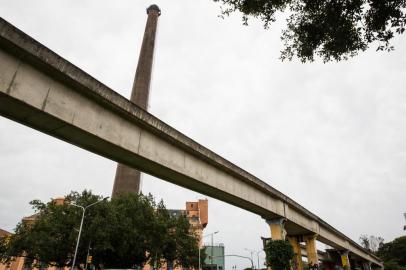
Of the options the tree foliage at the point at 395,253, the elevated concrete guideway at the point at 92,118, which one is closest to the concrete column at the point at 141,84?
the elevated concrete guideway at the point at 92,118

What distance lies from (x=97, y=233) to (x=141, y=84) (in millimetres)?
21819

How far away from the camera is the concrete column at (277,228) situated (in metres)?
19.6

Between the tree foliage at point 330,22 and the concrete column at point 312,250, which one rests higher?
the tree foliage at point 330,22

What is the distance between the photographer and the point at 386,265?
60.8m

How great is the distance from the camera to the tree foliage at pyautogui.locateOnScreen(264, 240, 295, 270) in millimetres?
18250

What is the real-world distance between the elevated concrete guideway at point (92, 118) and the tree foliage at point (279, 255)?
623 cm

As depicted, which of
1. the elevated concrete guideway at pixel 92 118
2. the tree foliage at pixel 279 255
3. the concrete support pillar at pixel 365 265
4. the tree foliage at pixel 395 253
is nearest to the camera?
the elevated concrete guideway at pixel 92 118

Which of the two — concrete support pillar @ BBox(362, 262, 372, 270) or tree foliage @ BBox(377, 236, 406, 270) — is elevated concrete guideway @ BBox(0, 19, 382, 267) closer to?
concrete support pillar @ BBox(362, 262, 372, 270)

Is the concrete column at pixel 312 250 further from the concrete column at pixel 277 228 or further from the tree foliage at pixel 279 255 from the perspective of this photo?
the tree foliage at pixel 279 255

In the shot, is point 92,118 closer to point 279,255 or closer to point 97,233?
point 279,255

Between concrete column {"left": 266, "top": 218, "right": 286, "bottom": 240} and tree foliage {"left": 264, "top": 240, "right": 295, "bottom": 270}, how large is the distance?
671 mm

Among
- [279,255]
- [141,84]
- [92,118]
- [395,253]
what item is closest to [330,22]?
[92,118]

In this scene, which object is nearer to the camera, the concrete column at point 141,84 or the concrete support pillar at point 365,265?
the concrete column at point 141,84

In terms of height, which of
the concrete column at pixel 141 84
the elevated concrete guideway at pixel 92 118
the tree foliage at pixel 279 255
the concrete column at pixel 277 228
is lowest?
the tree foliage at pixel 279 255
